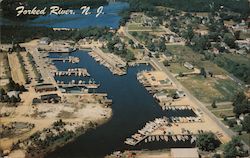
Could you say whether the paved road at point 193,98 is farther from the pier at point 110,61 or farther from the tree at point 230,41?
the tree at point 230,41

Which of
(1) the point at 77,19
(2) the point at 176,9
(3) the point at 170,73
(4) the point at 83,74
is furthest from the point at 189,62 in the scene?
(2) the point at 176,9

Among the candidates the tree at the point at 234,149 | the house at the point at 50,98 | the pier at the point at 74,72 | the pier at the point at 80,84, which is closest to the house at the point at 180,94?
the pier at the point at 80,84

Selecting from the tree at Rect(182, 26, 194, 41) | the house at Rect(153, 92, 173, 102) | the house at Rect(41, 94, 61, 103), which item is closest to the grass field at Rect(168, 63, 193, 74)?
the house at Rect(153, 92, 173, 102)

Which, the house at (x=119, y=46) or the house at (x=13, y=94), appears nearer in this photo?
the house at (x=13, y=94)

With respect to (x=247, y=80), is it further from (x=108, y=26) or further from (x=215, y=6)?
(x=215, y=6)

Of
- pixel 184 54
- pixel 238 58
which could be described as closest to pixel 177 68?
pixel 184 54

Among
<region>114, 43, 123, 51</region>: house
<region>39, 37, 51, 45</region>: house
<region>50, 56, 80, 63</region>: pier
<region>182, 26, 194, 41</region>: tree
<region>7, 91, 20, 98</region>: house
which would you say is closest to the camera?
<region>7, 91, 20, 98</region>: house

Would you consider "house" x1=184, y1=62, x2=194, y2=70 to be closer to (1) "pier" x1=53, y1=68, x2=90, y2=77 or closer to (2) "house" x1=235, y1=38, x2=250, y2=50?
(1) "pier" x1=53, y1=68, x2=90, y2=77
